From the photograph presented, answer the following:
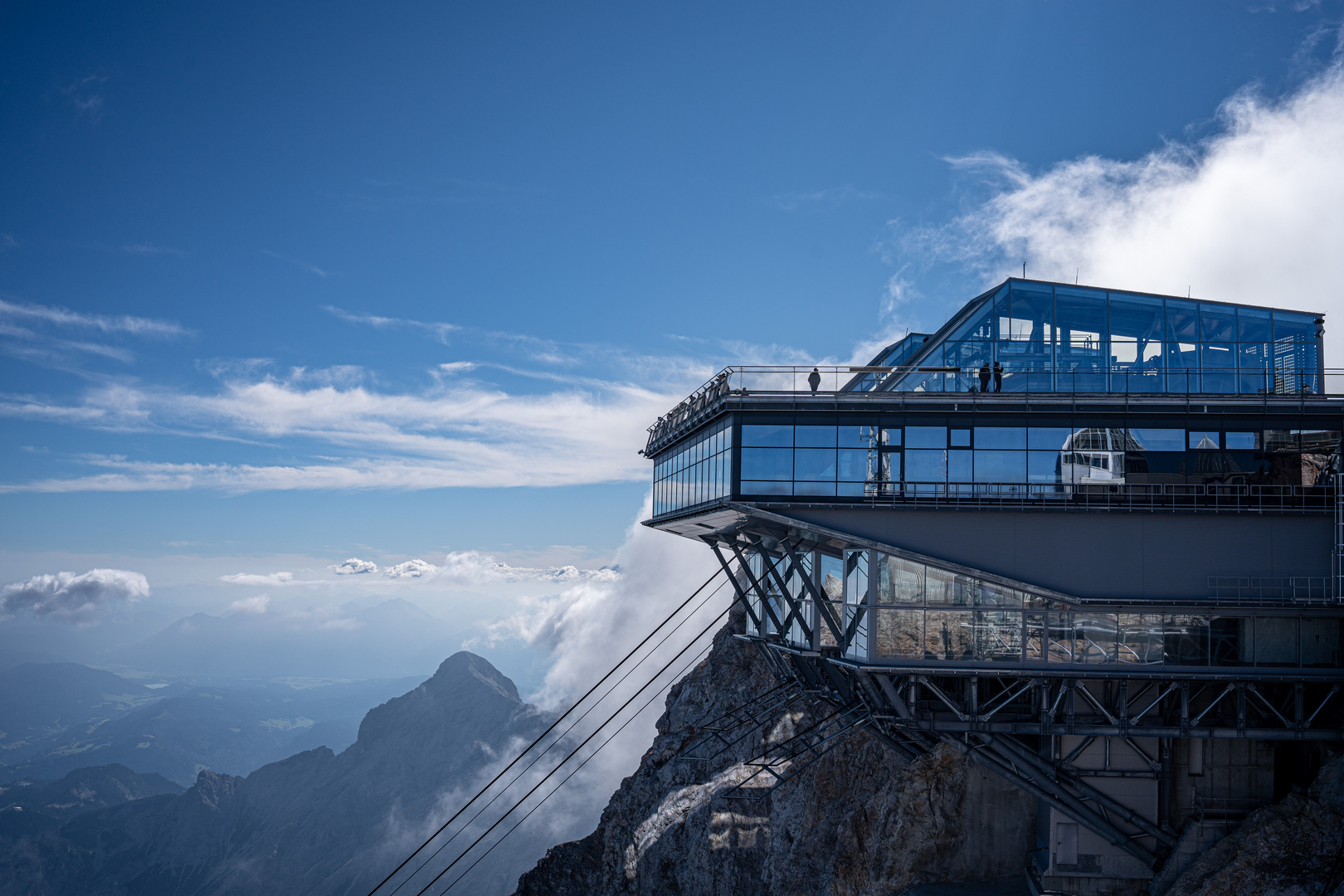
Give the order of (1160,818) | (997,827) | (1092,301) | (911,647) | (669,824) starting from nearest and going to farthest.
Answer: (911,647), (1160,818), (1092,301), (997,827), (669,824)

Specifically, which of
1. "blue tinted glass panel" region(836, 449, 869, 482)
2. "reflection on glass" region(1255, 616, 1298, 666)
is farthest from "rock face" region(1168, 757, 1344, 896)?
"blue tinted glass panel" region(836, 449, 869, 482)

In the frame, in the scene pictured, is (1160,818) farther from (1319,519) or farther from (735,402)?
(735,402)

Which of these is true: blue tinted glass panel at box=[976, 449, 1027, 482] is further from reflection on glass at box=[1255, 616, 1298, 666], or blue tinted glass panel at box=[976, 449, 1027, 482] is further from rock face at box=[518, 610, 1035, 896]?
rock face at box=[518, 610, 1035, 896]

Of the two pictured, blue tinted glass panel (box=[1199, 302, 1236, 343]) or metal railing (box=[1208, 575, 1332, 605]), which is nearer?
metal railing (box=[1208, 575, 1332, 605])

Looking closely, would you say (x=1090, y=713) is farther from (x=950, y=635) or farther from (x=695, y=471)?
(x=695, y=471)

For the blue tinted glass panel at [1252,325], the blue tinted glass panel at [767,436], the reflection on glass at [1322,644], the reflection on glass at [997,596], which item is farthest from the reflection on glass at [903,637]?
the blue tinted glass panel at [1252,325]

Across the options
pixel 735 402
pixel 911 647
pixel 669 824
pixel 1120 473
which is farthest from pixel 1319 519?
pixel 669 824
